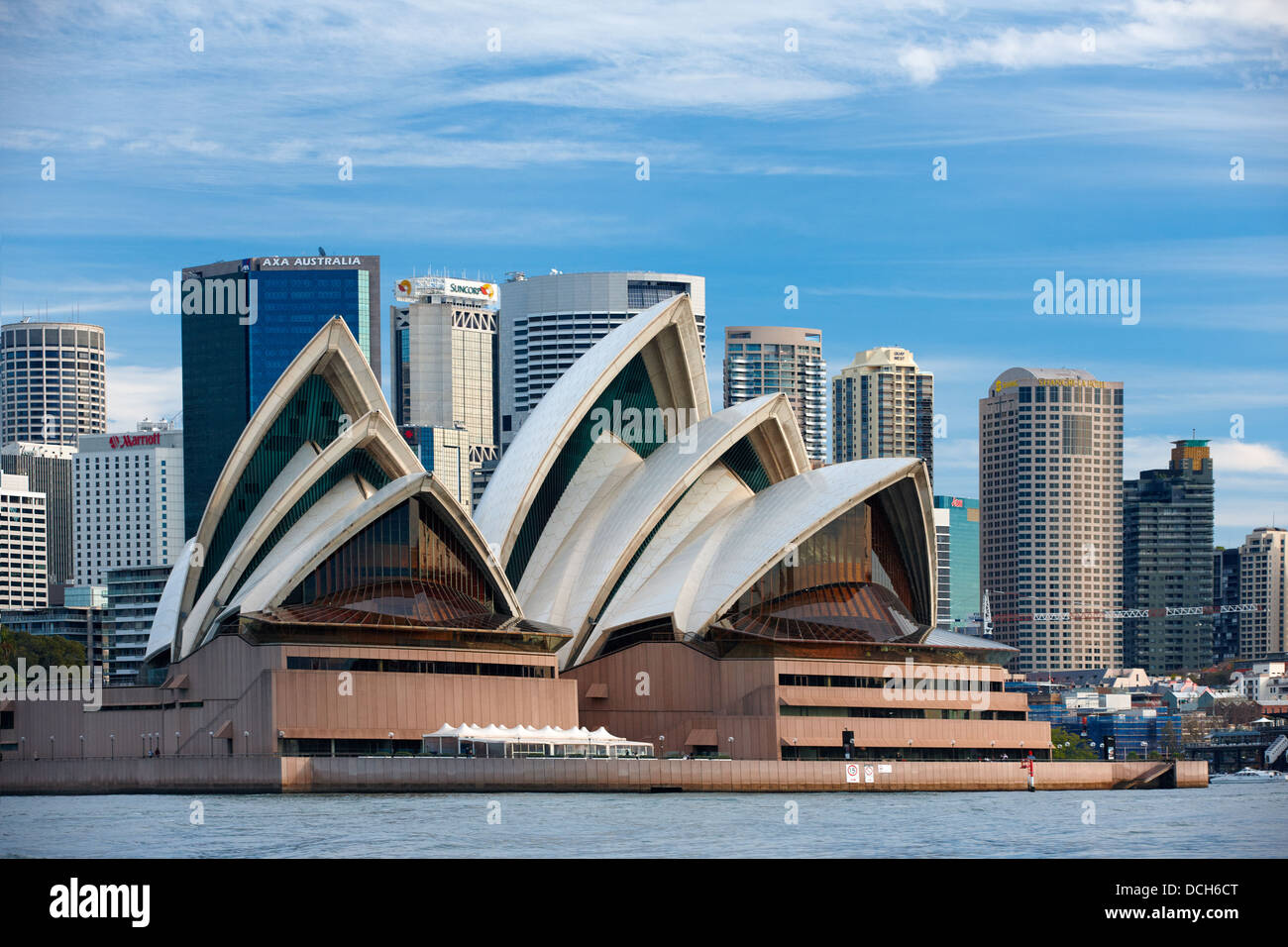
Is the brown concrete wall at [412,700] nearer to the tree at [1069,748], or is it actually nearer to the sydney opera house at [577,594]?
the sydney opera house at [577,594]

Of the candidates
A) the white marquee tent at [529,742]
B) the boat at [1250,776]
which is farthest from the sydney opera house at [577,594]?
the boat at [1250,776]

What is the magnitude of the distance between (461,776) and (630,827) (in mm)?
23199

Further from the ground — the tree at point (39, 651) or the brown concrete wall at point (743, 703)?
the tree at point (39, 651)

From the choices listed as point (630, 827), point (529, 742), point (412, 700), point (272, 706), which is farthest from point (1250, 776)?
→ point (630, 827)

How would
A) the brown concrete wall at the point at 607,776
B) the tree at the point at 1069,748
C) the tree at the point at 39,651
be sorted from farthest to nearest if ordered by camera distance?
the tree at the point at 1069,748 < the tree at the point at 39,651 < the brown concrete wall at the point at 607,776

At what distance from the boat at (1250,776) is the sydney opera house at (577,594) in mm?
60912

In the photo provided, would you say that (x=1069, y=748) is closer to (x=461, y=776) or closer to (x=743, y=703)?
(x=743, y=703)

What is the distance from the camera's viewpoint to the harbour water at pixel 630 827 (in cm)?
4688

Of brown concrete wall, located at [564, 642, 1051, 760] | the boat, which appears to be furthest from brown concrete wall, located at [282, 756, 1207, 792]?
the boat

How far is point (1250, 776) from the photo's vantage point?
538ft

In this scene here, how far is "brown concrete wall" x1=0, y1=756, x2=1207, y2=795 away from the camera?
3014 inches
